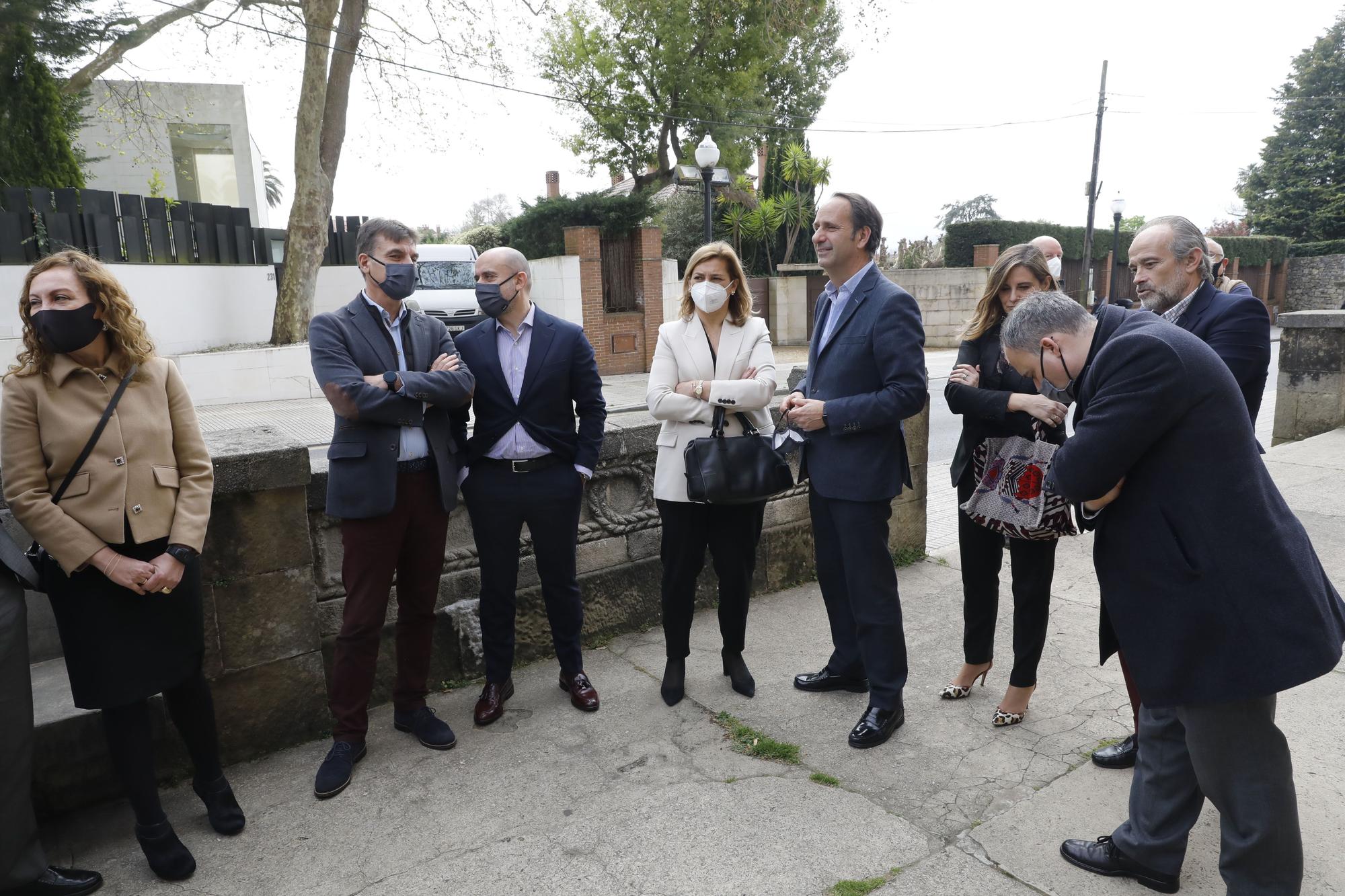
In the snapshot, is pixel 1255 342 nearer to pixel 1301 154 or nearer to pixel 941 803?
pixel 941 803

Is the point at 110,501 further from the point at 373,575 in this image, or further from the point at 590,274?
the point at 590,274

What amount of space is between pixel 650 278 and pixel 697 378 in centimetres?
1459

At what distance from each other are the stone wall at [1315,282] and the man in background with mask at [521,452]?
3844cm

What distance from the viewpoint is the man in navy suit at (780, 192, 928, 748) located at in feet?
10.4

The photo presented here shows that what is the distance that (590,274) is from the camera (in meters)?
17.2

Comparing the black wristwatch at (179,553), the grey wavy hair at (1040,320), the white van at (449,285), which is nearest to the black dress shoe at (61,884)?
the black wristwatch at (179,553)

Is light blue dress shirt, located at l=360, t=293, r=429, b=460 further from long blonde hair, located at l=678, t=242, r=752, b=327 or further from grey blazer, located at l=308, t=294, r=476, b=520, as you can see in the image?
long blonde hair, located at l=678, t=242, r=752, b=327

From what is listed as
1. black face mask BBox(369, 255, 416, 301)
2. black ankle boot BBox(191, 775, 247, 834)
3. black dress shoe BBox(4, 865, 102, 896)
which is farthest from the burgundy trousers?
black dress shoe BBox(4, 865, 102, 896)

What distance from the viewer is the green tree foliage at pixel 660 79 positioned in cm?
2362

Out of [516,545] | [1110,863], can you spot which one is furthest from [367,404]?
[1110,863]

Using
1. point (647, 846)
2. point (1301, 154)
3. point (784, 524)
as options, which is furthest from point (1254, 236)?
point (647, 846)

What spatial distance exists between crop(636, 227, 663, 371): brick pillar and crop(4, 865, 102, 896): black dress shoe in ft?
50.8

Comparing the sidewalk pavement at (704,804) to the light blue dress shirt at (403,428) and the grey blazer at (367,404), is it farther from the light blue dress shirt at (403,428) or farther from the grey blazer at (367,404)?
the light blue dress shirt at (403,428)

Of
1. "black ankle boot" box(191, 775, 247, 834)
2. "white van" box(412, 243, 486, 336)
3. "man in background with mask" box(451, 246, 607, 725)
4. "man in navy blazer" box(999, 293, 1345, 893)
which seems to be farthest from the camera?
"white van" box(412, 243, 486, 336)
